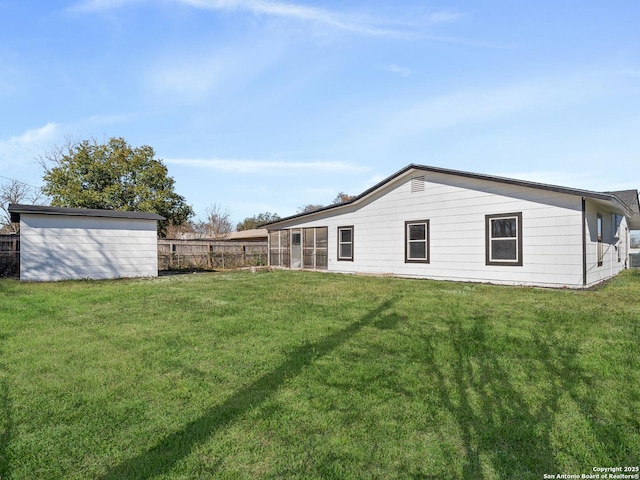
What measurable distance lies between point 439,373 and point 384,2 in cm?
1013

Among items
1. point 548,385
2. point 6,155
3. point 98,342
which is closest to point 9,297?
point 98,342

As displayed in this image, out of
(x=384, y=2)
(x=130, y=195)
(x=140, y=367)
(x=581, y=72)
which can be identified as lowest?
(x=140, y=367)

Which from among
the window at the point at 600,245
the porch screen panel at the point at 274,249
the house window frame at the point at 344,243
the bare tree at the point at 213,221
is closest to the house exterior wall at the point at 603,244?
the window at the point at 600,245

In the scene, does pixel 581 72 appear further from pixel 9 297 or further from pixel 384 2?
pixel 9 297

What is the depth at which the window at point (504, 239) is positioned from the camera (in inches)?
384

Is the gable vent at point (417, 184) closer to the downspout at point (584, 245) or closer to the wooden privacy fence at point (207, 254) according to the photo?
the downspout at point (584, 245)

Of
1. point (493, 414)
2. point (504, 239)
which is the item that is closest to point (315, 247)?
point (504, 239)

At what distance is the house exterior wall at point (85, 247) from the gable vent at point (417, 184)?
10.1 meters

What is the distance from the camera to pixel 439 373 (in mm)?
3328

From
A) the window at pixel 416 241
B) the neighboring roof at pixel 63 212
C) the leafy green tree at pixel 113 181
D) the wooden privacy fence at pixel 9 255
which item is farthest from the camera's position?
the leafy green tree at pixel 113 181

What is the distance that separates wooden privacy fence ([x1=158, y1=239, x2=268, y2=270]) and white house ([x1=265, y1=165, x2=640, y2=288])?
6.17 m

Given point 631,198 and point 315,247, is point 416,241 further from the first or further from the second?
point 631,198

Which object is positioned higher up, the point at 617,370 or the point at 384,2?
the point at 384,2

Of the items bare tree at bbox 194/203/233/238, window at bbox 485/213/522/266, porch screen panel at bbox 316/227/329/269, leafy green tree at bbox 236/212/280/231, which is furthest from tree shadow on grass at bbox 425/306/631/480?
leafy green tree at bbox 236/212/280/231
